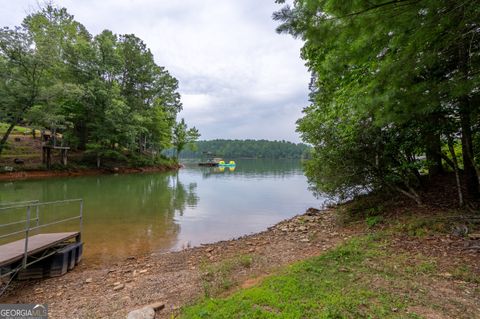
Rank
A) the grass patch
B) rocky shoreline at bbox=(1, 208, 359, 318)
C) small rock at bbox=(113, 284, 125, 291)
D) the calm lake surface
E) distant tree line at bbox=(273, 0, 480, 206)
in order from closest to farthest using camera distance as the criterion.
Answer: the grass patch
distant tree line at bbox=(273, 0, 480, 206)
rocky shoreline at bbox=(1, 208, 359, 318)
small rock at bbox=(113, 284, 125, 291)
the calm lake surface

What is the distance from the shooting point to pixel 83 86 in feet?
71.8

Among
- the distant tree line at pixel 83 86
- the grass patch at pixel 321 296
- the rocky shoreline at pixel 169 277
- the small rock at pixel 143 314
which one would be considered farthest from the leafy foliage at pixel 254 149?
the small rock at pixel 143 314

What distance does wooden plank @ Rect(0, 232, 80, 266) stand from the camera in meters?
3.98

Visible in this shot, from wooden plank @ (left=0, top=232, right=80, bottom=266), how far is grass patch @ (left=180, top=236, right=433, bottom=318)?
3237 mm

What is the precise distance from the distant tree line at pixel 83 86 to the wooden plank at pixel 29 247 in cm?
1710

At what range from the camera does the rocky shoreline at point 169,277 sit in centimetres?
332

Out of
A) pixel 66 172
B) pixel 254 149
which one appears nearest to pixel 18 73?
pixel 66 172

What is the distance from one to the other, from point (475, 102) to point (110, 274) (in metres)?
6.73

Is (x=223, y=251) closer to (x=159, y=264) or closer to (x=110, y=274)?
(x=159, y=264)

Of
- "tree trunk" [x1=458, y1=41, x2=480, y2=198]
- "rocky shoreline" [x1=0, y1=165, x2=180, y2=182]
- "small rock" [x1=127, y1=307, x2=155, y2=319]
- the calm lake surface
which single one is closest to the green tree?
"rocky shoreline" [x1=0, y1=165, x2=180, y2=182]

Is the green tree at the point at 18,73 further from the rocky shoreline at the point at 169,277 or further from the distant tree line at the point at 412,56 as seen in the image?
the distant tree line at the point at 412,56

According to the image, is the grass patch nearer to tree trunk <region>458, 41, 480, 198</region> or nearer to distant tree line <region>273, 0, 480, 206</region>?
distant tree line <region>273, 0, 480, 206</region>

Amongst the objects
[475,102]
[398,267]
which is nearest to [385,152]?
[475,102]

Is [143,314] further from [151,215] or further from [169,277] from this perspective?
[151,215]
